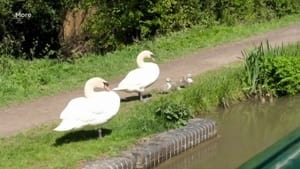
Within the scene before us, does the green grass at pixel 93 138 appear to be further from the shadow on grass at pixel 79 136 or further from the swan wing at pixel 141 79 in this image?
the swan wing at pixel 141 79

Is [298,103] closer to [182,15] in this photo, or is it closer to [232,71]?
[232,71]

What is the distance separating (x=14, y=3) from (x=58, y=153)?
14.1m

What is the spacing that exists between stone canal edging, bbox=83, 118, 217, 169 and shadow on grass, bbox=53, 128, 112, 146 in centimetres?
63

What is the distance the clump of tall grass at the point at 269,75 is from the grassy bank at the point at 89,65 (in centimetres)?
250

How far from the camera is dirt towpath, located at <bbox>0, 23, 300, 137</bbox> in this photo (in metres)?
7.86

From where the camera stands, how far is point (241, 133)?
7.91 meters

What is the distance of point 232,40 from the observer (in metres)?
14.8

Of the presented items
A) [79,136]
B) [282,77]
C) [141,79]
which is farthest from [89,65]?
[79,136]

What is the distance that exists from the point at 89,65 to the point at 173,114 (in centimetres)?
517

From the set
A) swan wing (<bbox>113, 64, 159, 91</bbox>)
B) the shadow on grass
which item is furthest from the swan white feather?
swan wing (<bbox>113, 64, 159, 91</bbox>)

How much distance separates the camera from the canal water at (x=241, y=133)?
6757mm

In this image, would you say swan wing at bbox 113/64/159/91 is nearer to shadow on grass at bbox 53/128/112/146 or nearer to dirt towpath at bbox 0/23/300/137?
dirt towpath at bbox 0/23/300/137

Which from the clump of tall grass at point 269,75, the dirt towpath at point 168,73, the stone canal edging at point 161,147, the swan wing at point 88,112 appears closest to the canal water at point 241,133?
the stone canal edging at point 161,147

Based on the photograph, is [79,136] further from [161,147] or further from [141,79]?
[141,79]
